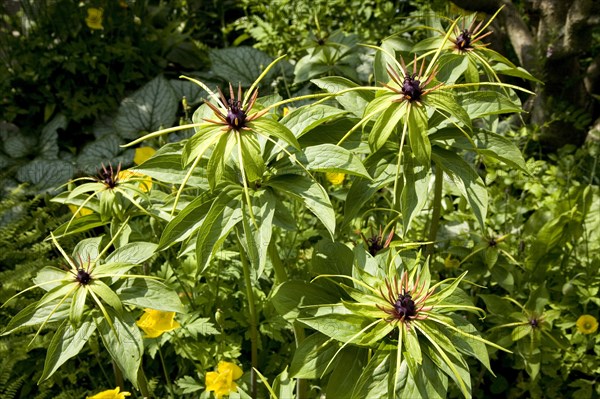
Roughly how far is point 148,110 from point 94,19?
571mm

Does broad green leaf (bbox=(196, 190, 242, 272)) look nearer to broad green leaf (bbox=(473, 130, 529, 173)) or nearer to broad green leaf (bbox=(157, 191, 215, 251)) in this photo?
broad green leaf (bbox=(157, 191, 215, 251))

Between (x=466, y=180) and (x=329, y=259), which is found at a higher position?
(x=466, y=180)

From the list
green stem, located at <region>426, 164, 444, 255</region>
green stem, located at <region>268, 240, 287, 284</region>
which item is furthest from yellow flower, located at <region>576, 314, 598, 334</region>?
green stem, located at <region>268, 240, 287, 284</region>

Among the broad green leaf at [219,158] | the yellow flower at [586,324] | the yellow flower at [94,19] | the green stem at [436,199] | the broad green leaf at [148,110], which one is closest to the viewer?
the broad green leaf at [219,158]

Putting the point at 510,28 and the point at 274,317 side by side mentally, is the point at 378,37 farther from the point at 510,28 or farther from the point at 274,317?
the point at 274,317

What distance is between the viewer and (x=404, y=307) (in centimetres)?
123

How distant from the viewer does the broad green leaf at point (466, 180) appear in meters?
1.39

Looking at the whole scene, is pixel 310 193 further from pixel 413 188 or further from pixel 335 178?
pixel 335 178

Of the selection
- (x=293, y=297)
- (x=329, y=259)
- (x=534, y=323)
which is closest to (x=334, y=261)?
(x=329, y=259)

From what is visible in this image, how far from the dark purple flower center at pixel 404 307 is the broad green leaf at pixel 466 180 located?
253 millimetres

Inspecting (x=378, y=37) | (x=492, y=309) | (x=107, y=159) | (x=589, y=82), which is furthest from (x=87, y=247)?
(x=589, y=82)

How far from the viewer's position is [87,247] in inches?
62.9

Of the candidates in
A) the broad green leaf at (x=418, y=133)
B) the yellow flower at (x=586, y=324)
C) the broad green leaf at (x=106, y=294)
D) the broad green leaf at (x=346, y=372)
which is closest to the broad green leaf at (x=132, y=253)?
the broad green leaf at (x=106, y=294)

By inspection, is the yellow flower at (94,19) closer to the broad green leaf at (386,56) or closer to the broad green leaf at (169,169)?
the broad green leaf at (386,56)
